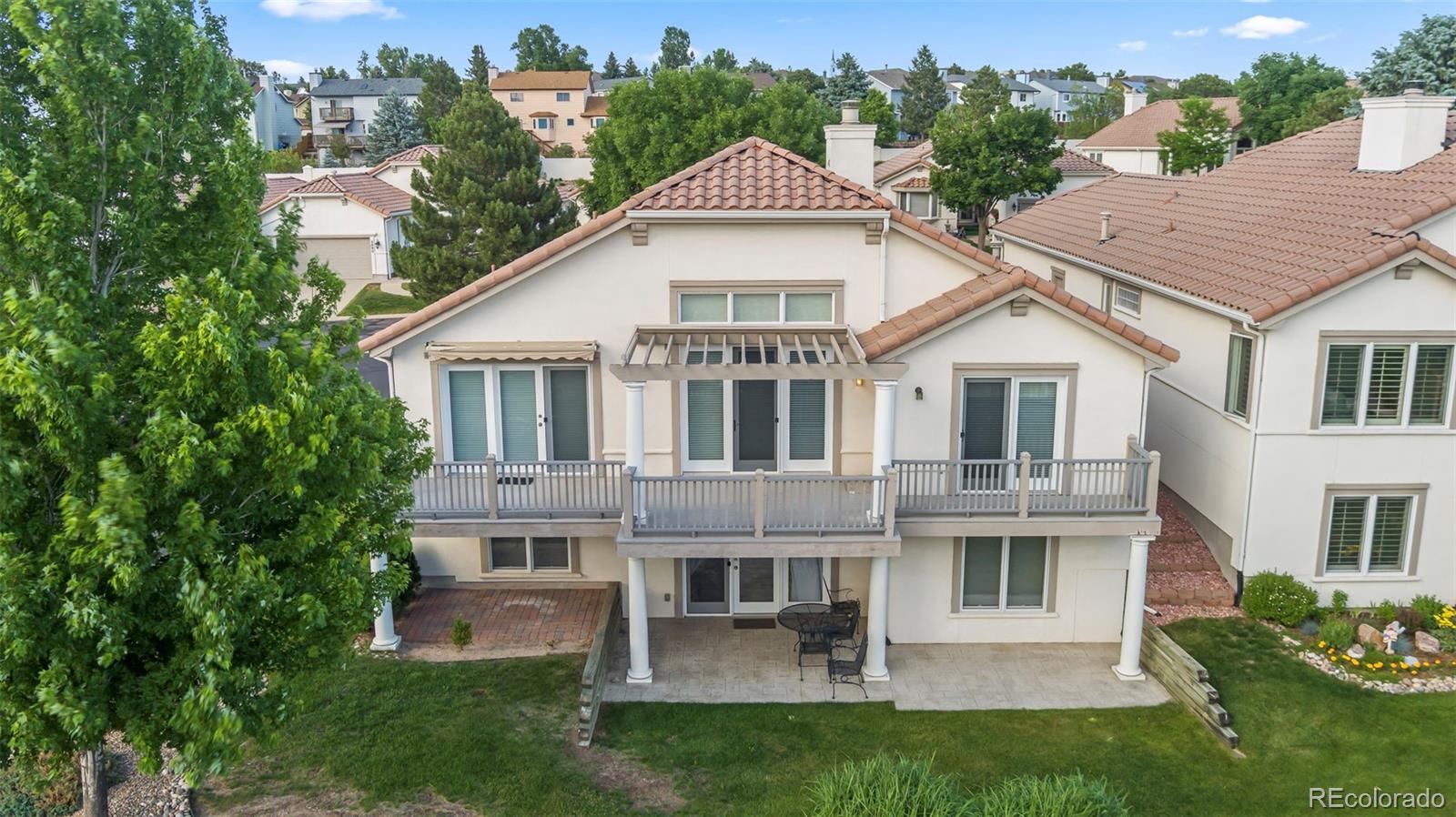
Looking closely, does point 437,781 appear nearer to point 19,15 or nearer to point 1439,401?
point 19,15

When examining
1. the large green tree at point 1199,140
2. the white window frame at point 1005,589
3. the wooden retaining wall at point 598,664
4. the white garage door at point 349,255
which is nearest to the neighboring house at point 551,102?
the white garage door at point 349,255

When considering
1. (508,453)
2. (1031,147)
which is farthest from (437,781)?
(1031,147)

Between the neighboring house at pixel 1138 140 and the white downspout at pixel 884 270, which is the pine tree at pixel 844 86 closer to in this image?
the neighboring house at pixel 1138 140

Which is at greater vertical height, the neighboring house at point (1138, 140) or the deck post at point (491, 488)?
the neighboring house at point (1138, 140)

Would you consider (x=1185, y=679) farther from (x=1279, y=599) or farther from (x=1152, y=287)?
(x=1152, y=287)

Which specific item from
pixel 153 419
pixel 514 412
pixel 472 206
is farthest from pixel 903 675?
pixel 472 206

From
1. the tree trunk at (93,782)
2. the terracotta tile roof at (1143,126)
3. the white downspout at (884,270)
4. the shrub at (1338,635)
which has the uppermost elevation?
the terracotta tile roof at (1143,126)

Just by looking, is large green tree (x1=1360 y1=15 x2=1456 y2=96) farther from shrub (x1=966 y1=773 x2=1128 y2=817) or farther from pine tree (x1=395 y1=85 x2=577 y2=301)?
shrub (x1=966 y1=773 x2=1128 y2=817)
